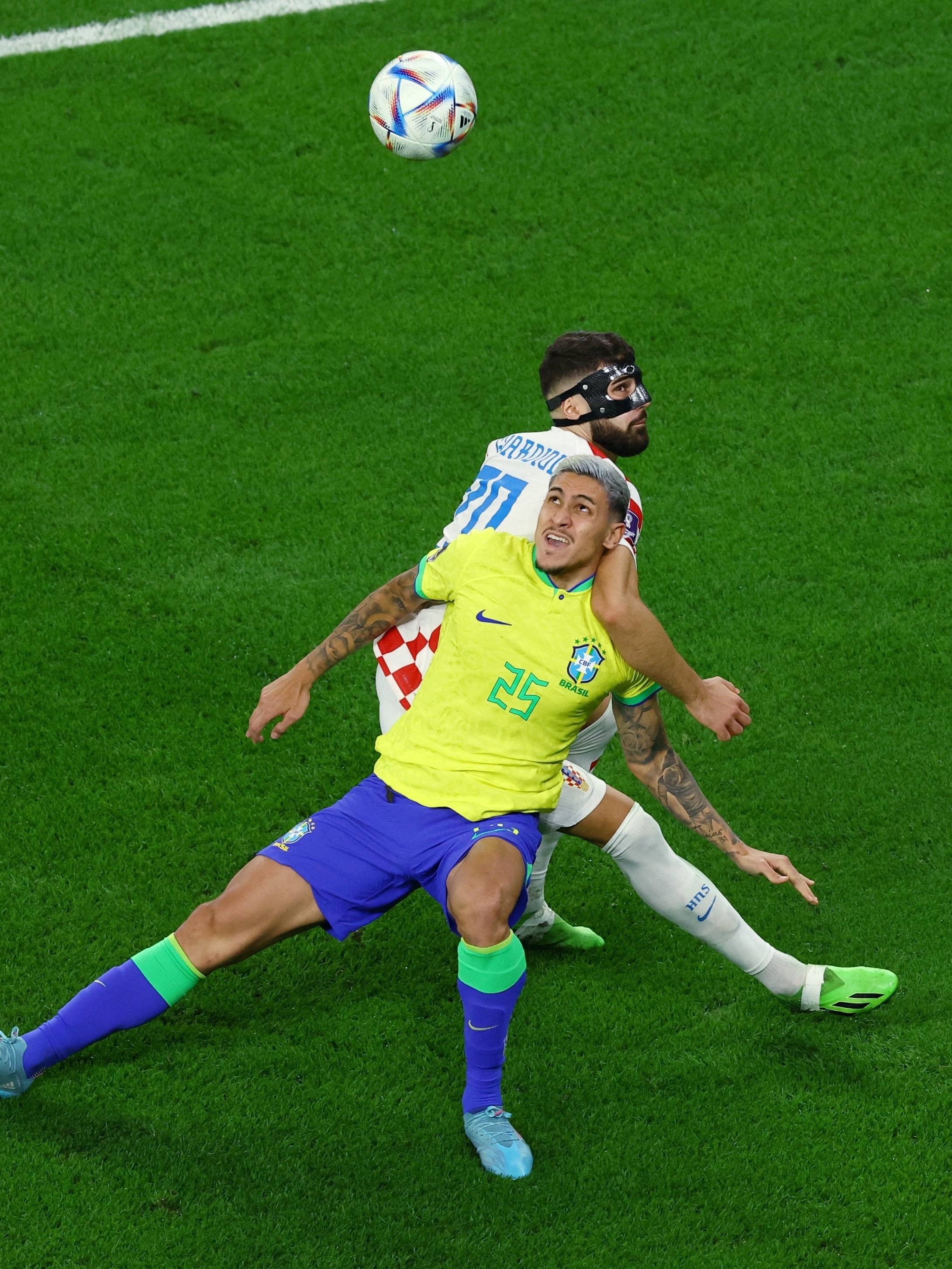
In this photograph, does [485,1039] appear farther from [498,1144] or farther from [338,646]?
[338,646]

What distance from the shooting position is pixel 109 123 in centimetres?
884

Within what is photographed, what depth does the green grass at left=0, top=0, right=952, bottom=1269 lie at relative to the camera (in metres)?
3.99

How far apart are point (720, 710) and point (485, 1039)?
1074 mm

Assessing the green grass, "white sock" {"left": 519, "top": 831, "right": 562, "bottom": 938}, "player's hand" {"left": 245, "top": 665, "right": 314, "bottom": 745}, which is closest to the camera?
the green grass

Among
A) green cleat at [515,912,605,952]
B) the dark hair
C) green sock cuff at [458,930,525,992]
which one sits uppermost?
the dark hair

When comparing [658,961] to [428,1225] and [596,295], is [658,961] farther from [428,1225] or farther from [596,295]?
[596,295]

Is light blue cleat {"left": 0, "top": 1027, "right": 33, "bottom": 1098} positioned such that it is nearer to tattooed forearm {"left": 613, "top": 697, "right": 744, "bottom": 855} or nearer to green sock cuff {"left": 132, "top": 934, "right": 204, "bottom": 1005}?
green sock cuff {"left": 132, "top": 934, "right": 204, "bottom": 1005}

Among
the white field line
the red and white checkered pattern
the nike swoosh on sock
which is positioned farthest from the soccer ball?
the white field line

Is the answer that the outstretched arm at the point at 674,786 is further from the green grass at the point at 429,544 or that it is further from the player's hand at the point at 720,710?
the green grass at the point at 429,544

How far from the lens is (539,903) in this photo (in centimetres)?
470

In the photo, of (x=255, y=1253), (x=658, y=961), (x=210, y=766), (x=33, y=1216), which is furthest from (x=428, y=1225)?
(x=210, y=766)

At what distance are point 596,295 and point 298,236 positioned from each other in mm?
1712

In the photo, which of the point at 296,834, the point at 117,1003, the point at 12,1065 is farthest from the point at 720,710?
the point at 12,1065

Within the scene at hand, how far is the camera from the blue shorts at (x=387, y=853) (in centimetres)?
389
